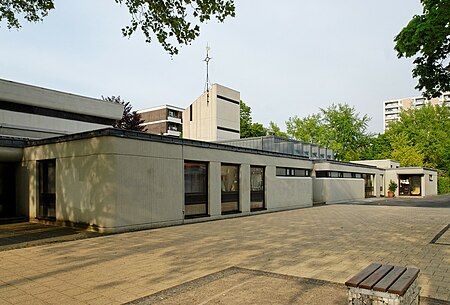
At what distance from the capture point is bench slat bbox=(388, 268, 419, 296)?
11.7 ft

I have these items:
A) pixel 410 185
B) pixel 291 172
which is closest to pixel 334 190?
pixel 291 172

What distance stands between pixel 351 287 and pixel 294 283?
192cm

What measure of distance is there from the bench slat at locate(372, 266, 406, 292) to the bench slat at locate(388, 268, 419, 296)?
37 mm

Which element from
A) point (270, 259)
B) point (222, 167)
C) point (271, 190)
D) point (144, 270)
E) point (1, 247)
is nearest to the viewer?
point (144, 270)

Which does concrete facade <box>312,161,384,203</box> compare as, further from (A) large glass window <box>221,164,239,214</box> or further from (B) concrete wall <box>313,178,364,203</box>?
(A) large glass window <box>221,164,239,214</box>

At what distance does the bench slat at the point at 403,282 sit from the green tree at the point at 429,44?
778 centimetres

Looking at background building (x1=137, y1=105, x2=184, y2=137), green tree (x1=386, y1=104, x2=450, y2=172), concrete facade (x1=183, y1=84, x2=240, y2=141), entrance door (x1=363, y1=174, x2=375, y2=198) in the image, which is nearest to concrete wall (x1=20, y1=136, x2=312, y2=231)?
entrance door (x1=363, y1=174, x2=375, y2=198)

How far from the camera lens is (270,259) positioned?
7.56 m

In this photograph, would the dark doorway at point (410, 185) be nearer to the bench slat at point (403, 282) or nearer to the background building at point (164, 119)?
the bench slat at point (403, 282)

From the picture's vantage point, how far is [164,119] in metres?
69.9

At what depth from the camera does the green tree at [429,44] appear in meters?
9.61

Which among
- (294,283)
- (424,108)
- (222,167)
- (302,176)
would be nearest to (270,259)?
(294,283)

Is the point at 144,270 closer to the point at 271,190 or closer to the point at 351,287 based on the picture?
the point at 351,287

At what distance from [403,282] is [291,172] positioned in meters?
18.6
